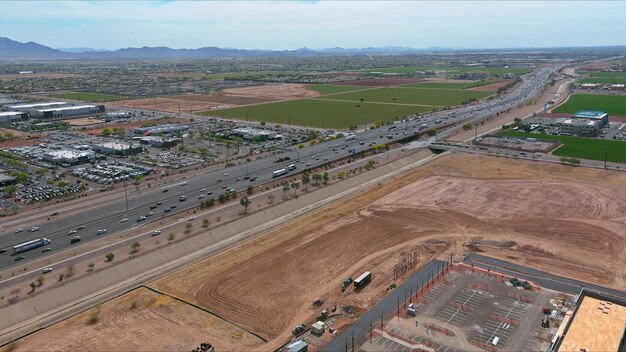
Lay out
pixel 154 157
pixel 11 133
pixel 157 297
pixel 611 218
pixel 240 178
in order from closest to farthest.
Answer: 1. pixel 157 297
2. pixel 611 218
3. pixel 240 178
4. pixel 154 157
5. pixel 11 133

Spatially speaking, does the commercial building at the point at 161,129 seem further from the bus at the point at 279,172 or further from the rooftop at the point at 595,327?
the rooftop at the point at 595,327

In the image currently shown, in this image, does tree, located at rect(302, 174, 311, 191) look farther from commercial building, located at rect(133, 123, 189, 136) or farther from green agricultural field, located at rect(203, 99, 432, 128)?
commercial building, located at rect(133, 123, 189, 136)

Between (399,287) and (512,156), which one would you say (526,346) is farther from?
(512,156)

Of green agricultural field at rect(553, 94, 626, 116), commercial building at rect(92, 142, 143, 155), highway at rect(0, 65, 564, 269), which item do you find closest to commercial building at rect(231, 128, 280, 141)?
highway at rect(0, 65, 564, 269)

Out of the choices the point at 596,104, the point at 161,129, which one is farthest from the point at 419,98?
the point at 161,129

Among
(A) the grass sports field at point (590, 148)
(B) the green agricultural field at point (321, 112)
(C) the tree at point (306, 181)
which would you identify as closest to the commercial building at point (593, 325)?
(C) the tree at point (306, 181)

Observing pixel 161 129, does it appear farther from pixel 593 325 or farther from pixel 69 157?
pixel 593 325

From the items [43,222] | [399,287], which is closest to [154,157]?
[43,222]
